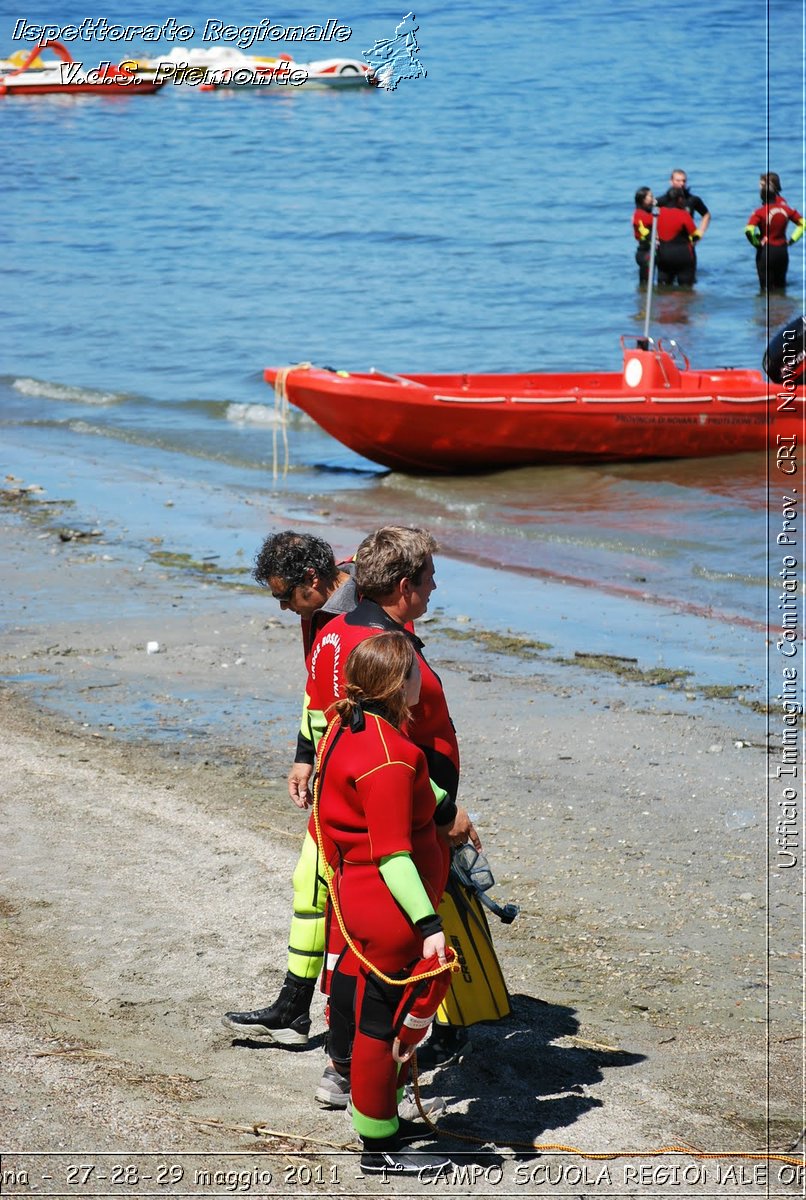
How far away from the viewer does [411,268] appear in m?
27.3

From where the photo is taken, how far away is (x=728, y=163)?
36.1 m

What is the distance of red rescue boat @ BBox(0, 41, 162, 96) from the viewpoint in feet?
141

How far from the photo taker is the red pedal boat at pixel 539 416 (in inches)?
572

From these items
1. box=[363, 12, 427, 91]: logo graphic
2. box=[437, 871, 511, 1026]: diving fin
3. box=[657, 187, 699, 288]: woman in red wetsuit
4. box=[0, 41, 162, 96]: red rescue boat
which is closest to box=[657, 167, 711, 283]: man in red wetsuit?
box=[657, 187, 699, 288]: woman in red wetsuit

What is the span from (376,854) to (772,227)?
2102 centimetres

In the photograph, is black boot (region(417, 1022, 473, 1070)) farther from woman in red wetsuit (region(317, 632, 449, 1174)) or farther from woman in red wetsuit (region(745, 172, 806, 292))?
woman in red wetsuit (region(745, 172, 806, 292))

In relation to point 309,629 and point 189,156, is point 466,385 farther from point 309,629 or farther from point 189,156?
point 189,156

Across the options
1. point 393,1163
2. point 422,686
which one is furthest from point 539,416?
point 393,1163

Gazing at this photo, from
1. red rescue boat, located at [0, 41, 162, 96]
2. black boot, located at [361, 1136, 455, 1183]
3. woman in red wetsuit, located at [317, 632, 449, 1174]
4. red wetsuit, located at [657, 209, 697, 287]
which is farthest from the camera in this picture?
red rescue boat, located at [0, 41, 162, 96]

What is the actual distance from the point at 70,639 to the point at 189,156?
1332 inches

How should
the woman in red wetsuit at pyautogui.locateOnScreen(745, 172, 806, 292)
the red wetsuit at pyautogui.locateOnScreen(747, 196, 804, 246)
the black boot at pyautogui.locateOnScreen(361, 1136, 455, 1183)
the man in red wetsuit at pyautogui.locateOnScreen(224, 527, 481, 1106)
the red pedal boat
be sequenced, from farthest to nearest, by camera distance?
the red wetsuit at pyautogui.locateOnScreen(747, 196, 804, 246), the woman in red wetsuit at pyautogui.locateOnScreen(745, 172, 806, 292), the red pedal boat, the man in red wetsuit at pyautogui.locateOnScreen(224, 527, 481, 1106), the black boot at pyautogui.locateOnScreen(361, 1136, 455, 1183)

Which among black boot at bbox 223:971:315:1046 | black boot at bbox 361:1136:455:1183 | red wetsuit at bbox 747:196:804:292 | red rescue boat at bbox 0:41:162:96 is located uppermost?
red rescue boat at bbox 0:41:162:96

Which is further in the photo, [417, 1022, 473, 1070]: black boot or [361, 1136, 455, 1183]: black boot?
[417, 1022, 473, 1070]: black boot

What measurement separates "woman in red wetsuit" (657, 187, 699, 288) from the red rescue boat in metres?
23.3
